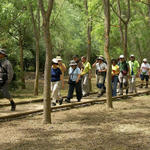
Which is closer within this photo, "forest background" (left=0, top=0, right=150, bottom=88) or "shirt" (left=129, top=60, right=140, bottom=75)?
"shirt" (left=129, top=60, right=140, bottom=75)

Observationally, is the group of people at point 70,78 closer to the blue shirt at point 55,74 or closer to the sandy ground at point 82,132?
the blue shirt at point 55,74

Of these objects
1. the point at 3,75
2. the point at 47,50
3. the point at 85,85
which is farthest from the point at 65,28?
the point at 47,50

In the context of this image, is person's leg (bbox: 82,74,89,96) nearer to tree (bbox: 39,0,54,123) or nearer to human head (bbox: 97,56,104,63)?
human head (bbox: 97,56,104,63)

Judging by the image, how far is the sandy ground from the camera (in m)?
6.51

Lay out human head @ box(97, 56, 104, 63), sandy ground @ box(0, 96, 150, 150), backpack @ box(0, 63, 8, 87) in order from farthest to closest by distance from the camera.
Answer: human head @ box(97, 56, 104, 63)
backpack @ box(0, 63, 8, 87)
sandy ground @ box(0, 96, 150, 150)

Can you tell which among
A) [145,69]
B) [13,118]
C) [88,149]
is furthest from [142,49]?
[88,149]

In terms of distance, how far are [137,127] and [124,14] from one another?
87.9 ft

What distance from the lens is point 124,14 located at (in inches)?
1319

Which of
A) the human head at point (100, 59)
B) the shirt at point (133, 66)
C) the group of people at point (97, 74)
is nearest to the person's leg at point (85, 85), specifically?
the group of people at point (97, 74)

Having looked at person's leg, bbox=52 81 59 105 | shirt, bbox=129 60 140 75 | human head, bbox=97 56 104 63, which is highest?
human head, bbox=97 56 104 63

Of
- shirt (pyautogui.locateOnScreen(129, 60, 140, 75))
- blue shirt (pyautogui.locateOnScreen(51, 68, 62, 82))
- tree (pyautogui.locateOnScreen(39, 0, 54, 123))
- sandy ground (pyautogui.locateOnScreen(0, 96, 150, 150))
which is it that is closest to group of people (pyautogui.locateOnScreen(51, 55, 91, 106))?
blue shirt (pyautogui.locateOnScreen(51, 68, 62, 82))

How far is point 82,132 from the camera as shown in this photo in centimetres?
779

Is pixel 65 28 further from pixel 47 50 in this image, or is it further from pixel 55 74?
pixel 47 50

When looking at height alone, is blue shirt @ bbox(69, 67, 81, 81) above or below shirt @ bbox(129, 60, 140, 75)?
below
